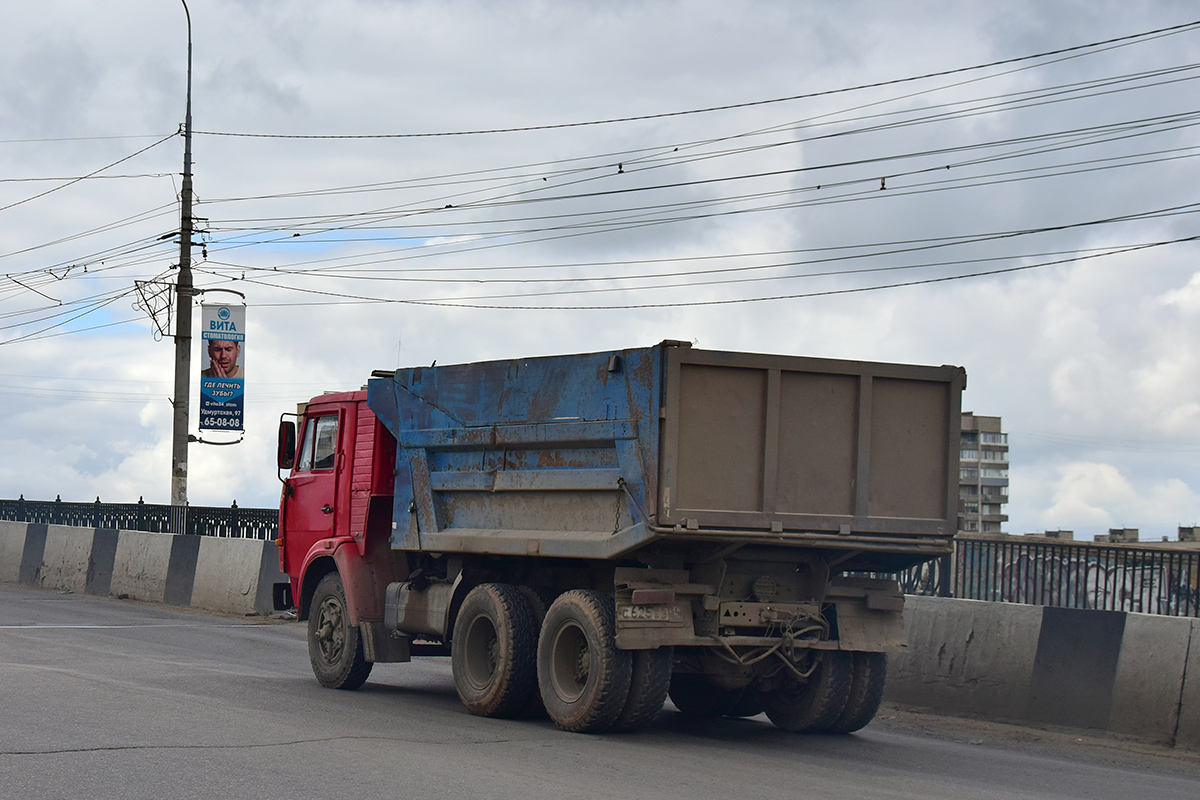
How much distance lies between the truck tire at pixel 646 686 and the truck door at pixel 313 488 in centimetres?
422

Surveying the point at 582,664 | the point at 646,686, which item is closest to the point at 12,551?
the point at 582,664

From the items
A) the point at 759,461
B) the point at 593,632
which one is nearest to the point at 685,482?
the point at 759,461

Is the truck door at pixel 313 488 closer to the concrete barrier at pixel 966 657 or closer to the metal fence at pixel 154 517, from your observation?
the concrete barrier at pixel 966 657

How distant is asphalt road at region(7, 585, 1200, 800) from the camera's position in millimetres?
7348

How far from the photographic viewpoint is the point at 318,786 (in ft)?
23.5

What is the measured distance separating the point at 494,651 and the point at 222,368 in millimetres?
20141

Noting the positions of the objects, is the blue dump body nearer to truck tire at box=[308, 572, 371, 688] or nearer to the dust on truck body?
the dust on truck body

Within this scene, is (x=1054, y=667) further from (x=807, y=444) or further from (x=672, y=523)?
(x=672, y=523)

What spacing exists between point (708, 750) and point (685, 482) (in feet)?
6.02

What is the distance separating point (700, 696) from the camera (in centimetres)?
1144

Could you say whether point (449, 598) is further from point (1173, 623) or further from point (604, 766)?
point (1173, 623)

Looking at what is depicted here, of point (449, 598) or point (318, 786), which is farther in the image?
point (449, 598)

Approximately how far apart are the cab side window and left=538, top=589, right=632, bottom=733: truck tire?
3.61 metres

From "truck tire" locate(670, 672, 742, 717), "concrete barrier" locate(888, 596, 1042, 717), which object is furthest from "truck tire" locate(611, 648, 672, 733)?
"concrete barrier" locate(888, 596, 1042, 717)
